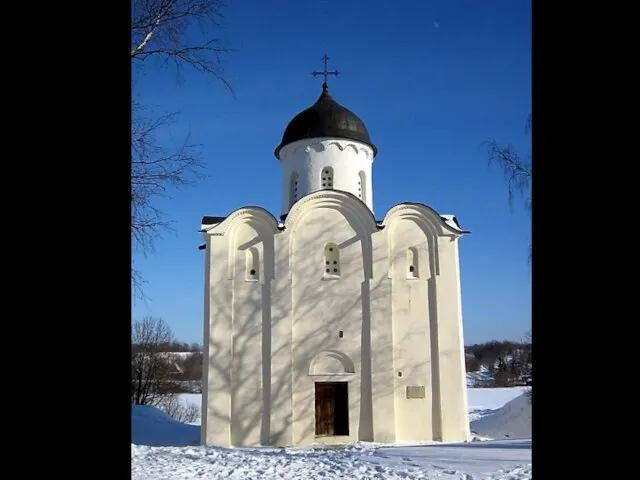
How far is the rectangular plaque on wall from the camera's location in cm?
1407

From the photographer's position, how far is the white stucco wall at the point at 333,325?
541 inches

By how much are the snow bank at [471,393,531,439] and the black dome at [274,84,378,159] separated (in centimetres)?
937

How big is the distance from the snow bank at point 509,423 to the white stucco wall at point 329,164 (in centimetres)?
804

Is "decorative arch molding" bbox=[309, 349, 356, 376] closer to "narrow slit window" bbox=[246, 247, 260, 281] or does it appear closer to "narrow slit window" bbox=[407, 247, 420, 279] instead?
"narrow slit window" bbox=[246, 247, 260, 281]

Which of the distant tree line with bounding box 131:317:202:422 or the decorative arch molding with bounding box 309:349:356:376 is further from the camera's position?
the distant tree line with bounding box 131:317:202:422

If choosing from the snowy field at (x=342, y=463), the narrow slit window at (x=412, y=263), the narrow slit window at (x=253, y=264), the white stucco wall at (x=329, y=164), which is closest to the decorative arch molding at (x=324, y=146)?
the white stucco wall at (x=329, y=164)

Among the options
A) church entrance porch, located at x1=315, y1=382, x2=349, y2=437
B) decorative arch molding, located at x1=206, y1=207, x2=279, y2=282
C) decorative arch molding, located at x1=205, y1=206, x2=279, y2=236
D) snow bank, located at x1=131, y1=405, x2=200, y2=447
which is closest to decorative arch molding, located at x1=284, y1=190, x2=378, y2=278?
decorative arch molding, located at x1=205, y1=206, x2=279, y2=236

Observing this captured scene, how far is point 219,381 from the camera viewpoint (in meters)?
13.8

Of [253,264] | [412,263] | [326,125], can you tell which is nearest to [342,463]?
[253,264]

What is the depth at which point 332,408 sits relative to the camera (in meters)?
14.0

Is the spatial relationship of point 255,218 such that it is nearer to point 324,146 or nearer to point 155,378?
point 324,146
